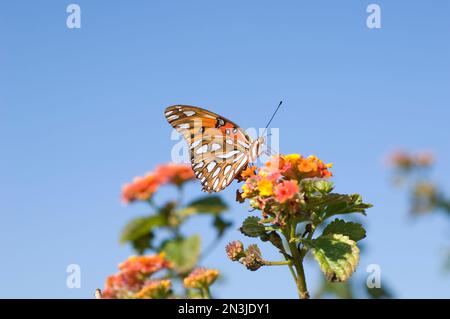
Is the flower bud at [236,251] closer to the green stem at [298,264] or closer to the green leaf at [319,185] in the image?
the green stem at [298,264]

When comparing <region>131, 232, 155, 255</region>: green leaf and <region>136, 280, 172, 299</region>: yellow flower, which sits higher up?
<region>131, 232, 155, 255</region>: green leaf

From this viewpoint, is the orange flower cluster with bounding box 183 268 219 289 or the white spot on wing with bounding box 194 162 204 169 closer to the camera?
the orange flower cluster with bounding box 183 268 219 289

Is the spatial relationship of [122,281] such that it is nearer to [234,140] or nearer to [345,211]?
[345,211]

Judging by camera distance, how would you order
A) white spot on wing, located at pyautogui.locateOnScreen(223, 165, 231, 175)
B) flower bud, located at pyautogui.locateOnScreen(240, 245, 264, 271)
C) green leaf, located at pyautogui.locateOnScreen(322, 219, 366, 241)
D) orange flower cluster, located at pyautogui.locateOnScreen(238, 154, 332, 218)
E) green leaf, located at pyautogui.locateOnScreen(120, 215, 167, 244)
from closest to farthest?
green leaf, located at pyautogui.locateOnScreen(120, 215, 167, 244)
orange flower cluster, located at pyautogui.locateOnScreen(238, 154, 332, 218)
flower bud, located at pyautogui.locateOnScreen(240, 245, 264, 271)
green leaf, located at pyautogui.locateOnScreen(322, 219, 366, 241)
white spot on wing, located at pyautogui.locateOnScreen(223, 165, 231, 175)

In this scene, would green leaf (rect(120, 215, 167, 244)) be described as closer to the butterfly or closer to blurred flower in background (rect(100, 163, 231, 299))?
blurred flower in background (rect(100, 163, 231, 299))

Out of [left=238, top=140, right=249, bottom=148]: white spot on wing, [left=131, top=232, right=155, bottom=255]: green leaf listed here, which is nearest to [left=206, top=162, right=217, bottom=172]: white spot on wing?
[left=238, top=140, right=249, bottom=148]: white spot on wing

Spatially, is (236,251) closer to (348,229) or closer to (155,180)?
(348,229)
